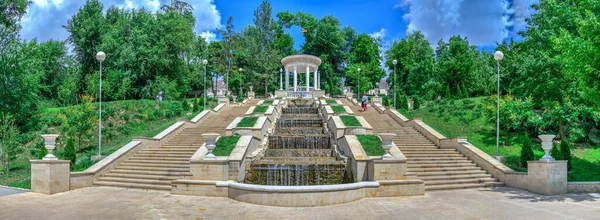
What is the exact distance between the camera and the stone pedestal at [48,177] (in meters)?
12.4

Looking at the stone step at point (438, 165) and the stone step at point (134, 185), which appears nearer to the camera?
the stone step at point (134, 185)

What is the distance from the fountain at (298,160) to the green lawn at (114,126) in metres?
7.06

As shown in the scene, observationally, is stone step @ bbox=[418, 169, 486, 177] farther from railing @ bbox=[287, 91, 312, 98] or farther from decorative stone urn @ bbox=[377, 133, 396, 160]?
railing @ bbox=[287, 91, 312, 98]

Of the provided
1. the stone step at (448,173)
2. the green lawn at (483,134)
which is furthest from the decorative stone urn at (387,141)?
the green lawn at (483,134)

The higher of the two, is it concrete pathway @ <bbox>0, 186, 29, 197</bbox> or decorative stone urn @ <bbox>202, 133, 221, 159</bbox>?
decorative stone urn @ <bbox>202, 133, 221, 159</bbox>

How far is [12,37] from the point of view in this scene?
2558 centimetres

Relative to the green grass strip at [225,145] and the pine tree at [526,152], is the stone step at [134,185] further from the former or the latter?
the pine tree at [526,152]

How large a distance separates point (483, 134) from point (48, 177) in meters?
19.3

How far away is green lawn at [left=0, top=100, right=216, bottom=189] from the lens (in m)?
19.4

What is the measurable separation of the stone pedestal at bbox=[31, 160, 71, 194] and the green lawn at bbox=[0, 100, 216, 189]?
186 inches

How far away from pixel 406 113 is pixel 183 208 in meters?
20.7

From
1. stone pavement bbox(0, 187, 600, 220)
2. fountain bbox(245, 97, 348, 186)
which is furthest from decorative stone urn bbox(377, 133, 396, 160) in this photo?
fountain bbox(245, 97, 348, 186)

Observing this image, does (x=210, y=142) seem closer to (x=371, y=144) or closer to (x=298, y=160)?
(x=298, y=160)

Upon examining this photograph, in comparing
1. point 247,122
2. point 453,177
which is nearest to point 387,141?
point 453,177
